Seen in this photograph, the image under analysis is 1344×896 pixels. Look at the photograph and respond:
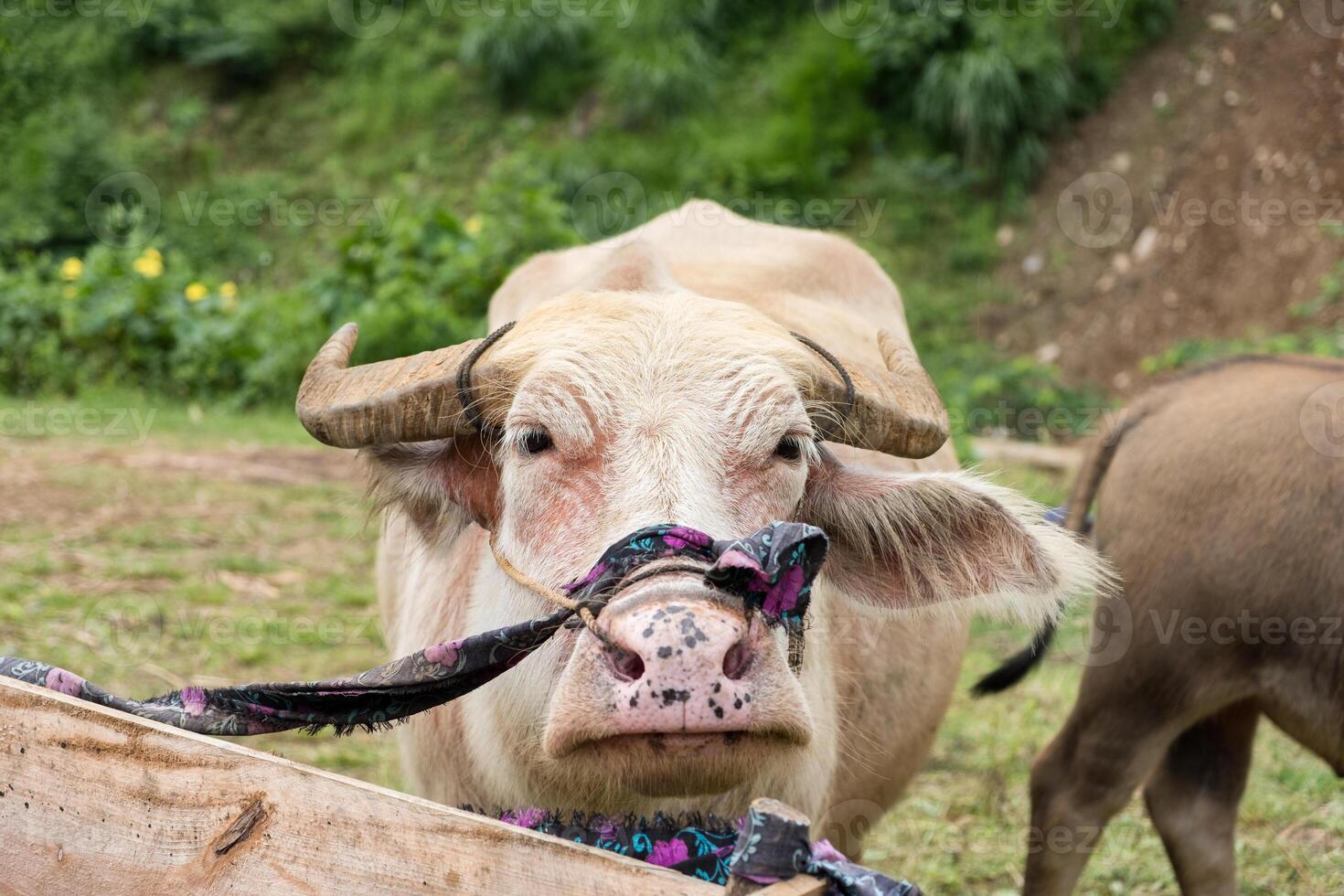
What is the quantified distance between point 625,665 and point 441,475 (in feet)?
3.20

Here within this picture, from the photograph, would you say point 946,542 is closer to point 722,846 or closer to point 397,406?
point 722,846

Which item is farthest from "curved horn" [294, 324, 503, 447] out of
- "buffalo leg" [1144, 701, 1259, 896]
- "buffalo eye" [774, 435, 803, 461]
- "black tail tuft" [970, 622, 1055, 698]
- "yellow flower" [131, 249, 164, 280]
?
"yellow flower" [131, 249, 164, 280]

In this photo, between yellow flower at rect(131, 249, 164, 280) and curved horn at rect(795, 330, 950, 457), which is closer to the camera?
curved horn at rect(795, 330, 950, 457)

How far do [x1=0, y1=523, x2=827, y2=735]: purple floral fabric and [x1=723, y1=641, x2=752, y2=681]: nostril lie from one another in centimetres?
7

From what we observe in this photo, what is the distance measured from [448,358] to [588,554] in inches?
25.7

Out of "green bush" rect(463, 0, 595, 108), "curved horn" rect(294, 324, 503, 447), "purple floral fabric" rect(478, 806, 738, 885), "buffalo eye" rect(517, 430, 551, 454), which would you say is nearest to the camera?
"purple floral fabric" rect(478, 806, 738, 885)

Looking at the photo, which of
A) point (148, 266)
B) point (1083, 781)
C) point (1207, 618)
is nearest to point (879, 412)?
point (1207, 618)

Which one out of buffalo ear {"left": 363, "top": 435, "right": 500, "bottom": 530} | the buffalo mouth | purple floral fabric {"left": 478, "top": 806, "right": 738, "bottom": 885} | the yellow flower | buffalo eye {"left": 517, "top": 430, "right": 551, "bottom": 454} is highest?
buffalo eye {"left": 517, "top": 430, "right": 551, "bottom": 454}

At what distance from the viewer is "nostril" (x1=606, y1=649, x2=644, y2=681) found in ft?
6.37

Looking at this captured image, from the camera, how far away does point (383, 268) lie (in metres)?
10.9

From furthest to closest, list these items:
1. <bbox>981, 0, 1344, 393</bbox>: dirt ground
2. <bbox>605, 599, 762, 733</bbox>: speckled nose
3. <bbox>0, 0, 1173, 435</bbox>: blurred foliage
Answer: <bbox>0, 0, 1173, 435</bbox>: blurred foliage, <bbox>981, 0, 1344, 393</bbox>: dirt ground, <bbox>605, 599, 762, 733</bbox>: speckled nose

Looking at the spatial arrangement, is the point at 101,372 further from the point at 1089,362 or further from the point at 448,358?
the point at 448,358

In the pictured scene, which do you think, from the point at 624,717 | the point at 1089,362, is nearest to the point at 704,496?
the point at 624,717

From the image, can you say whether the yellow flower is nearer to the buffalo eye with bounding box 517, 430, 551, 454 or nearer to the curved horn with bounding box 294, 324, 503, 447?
the curved horn with bounding box 294, 324, 503, 447
